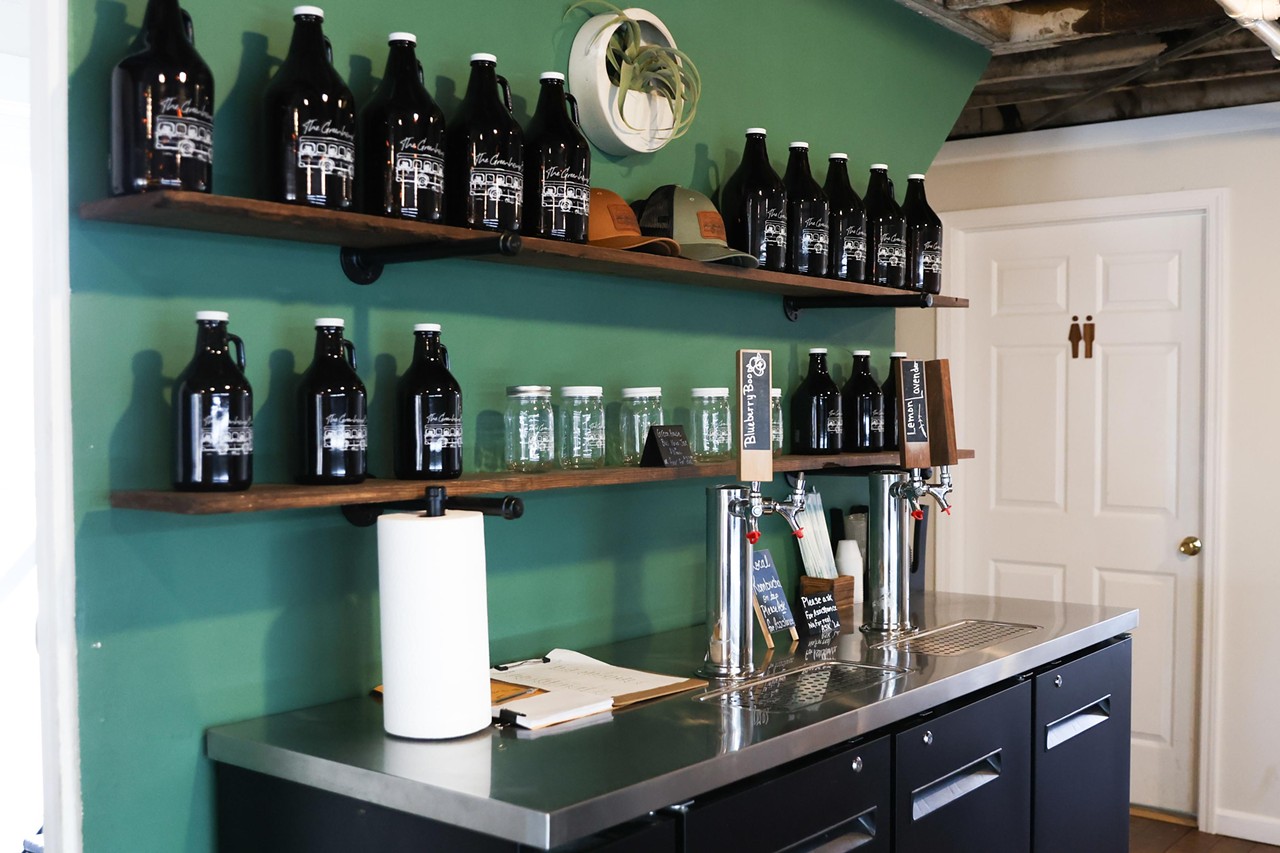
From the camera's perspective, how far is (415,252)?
186 cm

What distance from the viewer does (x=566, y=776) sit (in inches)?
60.4

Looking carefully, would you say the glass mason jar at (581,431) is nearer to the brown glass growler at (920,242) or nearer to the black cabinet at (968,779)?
the black cabinet at (968,779)

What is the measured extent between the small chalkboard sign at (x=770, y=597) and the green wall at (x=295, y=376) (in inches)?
6.1

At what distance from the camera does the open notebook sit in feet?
5.91

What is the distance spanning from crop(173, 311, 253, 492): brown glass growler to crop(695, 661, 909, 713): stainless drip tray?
0.83 metres

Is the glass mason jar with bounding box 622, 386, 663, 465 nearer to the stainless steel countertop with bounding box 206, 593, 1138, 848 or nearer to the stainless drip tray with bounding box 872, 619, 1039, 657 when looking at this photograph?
the stainless steel countertop with bounding box 206, 593, 1138, 848

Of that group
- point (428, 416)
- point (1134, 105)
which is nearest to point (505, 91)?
point (428, 416)

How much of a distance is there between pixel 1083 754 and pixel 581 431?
1353mm

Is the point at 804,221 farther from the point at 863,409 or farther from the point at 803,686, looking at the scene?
the point at 803,686

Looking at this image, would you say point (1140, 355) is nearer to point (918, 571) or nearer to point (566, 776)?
point (918, 571)

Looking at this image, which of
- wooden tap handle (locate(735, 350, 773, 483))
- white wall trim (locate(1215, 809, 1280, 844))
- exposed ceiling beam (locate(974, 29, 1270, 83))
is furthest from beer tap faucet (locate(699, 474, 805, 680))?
white wall trim (locate(1215, 809, 1280, 844))

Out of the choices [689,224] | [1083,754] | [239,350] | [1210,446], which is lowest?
[1083,754]

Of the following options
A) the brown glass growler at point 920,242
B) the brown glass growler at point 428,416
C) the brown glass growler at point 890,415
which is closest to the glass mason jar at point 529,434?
the brown glass growler at point 428,416

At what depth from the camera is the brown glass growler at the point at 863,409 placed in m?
2.93
